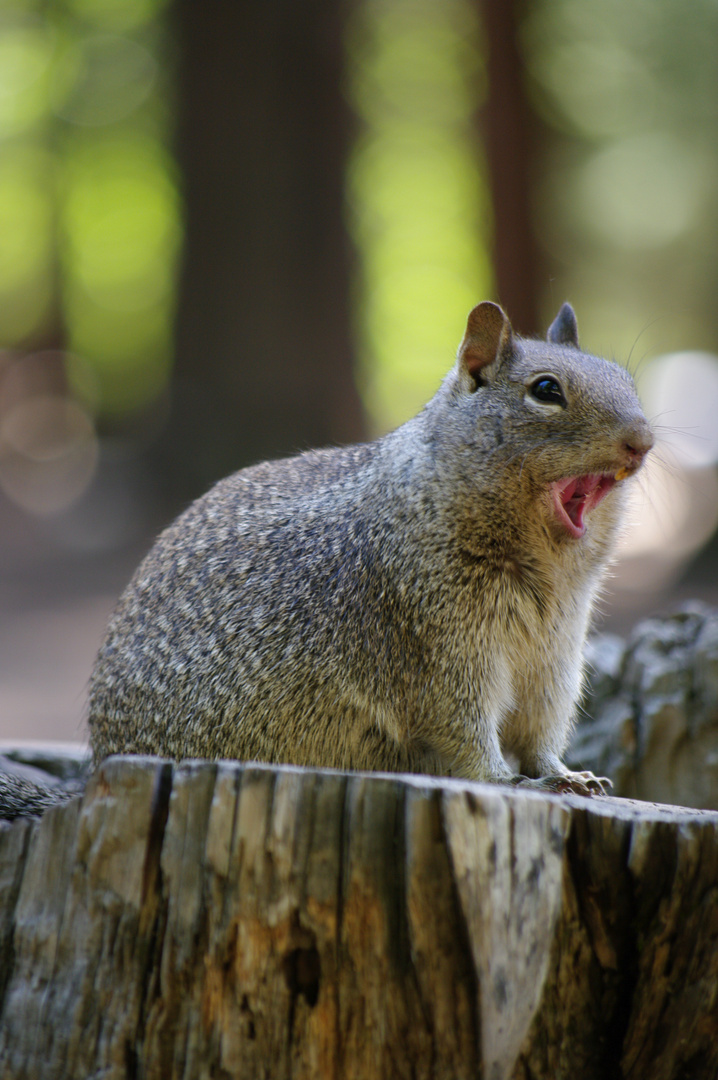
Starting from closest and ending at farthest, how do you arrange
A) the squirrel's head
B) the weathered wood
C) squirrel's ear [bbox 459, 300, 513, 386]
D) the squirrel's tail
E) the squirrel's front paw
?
the weathered wood → the squirrel's tail → the squirrel's front paw → the squirrel's head → squirrel's ear [bbox 459, 300, 513, 386]

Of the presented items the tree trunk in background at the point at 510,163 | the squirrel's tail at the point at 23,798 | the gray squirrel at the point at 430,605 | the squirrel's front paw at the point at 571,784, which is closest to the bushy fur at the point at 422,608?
the gray squirrel at the point at 430,605

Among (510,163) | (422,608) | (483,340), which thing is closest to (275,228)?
(510,163)

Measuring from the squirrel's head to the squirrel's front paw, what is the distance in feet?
2.93

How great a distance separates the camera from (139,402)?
105ft

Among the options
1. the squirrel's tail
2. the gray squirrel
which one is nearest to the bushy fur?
the gray squirrel

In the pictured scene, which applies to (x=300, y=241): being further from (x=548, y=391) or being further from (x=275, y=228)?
(x=548, y=391)

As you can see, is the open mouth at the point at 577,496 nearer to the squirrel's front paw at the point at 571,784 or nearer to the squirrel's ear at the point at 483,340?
the squirrel's ear at the point at 483,340

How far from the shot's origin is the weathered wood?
8.66 ft

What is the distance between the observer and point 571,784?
3.72m

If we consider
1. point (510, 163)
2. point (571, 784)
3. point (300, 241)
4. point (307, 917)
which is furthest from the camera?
point (510, 163)

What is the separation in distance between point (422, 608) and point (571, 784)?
32.4 inches

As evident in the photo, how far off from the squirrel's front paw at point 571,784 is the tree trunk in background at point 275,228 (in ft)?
30.3

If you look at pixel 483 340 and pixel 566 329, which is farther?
pixel 566 329

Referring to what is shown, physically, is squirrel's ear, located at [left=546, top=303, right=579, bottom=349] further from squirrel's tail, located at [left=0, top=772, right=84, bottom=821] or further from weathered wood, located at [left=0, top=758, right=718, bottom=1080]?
squirrel's tail, located at [left=0, top=772, right=84, bottom=821]
